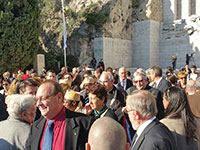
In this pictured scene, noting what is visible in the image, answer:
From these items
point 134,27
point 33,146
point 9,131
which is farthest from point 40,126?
point 134,27

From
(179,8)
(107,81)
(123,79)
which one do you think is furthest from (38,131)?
(179,8)

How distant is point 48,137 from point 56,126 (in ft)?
0.46

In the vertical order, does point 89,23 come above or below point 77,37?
above

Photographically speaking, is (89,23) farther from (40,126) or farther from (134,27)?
(40,126)

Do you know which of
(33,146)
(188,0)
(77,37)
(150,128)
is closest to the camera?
(150,128)

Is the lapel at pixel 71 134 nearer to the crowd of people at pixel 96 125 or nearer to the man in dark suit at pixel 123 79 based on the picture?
the crowd of people at pixel 96 125

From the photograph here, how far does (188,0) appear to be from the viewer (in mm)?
22828

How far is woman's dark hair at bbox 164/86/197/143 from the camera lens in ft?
7.88

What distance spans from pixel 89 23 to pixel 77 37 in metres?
1.87

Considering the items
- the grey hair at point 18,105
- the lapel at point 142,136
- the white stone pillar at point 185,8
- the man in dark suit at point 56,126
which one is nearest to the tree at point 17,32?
the grey hair at point 18,105

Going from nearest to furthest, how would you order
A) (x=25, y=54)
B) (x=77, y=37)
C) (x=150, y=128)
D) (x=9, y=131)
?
(x=150, y=128) → (x=9, y=131) → (x=25, y=54) → (x=77, y=37)

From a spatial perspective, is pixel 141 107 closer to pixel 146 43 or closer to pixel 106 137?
pixel 106 137

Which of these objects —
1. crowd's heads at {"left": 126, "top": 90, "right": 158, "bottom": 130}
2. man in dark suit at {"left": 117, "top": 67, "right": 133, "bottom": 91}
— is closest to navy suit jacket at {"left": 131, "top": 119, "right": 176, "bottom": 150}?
crowd's heads at {"left": 126, "top": 90, "right": 158, "bottom": 130}

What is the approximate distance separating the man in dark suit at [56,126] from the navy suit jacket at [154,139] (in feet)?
1.88
